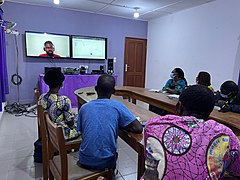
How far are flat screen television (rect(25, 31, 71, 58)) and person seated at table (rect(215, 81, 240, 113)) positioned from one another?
4121 mm

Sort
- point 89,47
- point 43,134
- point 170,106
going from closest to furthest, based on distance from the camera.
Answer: point 43,134 → point 170,106 → point 89,47

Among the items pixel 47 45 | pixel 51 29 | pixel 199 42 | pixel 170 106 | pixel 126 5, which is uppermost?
pixel 126 5

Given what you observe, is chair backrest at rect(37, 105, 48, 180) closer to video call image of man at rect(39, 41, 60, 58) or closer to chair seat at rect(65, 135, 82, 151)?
chair seat at rect(65, 135, 82, 151)

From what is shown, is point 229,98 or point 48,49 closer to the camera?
point 229,98

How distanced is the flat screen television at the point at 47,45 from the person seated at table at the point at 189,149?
4710mm

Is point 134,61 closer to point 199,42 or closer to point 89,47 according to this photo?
point 89,47

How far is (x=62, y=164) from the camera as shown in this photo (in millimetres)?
1149

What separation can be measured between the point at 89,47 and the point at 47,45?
1.11 metres

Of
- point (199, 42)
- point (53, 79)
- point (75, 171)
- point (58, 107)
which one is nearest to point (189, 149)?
point (75, 171)

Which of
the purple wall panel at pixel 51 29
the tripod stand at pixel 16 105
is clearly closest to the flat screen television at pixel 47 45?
the purple wall panel at pixel 51 29

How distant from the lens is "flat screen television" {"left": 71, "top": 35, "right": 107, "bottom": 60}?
5.25 meters

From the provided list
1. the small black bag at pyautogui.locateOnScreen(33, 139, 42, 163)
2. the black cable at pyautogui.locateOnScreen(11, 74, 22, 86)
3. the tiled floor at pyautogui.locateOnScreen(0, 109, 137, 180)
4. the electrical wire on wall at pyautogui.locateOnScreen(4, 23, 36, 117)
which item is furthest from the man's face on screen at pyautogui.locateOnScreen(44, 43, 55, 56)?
the small black bag at pyautogui.locateOnScreen(33, 139, 42, 163)

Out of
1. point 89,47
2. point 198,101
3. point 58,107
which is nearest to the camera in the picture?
point 198,101

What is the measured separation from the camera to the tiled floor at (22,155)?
2.04m
